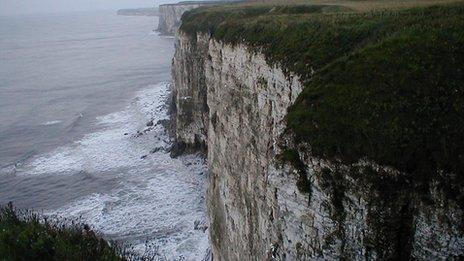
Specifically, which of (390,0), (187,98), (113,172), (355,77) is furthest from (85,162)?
(355,77)

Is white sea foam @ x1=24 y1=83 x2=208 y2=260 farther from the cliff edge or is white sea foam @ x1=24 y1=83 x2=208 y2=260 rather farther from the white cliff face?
the white cliff face

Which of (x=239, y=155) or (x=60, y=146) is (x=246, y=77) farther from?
(x=60, y=146)

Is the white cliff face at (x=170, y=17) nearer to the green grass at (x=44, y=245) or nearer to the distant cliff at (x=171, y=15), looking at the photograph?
the distant cliff at (x=171, y=15)

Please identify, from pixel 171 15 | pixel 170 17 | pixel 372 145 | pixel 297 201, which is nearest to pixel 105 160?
pixel 297 201

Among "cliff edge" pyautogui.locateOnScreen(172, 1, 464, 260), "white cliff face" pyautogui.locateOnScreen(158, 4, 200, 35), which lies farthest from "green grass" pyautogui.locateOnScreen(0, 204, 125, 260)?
"white cliff face" pyautogui.locateOnScreen(158, 4, 200, 35)

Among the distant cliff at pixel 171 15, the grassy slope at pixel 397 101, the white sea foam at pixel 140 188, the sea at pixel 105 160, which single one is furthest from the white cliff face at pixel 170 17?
the grassy slope at pixel 397 101

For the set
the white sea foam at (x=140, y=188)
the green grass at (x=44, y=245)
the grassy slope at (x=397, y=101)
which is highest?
the grassy slope at (x=397, y=101)
